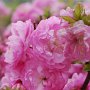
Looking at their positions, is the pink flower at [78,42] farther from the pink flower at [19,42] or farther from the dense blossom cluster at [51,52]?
the pink flower at [19,42]

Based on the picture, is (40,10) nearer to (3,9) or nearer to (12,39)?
(3,9)

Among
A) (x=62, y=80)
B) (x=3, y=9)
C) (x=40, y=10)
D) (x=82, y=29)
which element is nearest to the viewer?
(x=82, y=29)

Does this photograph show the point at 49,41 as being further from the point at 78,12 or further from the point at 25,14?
the point at 25,14

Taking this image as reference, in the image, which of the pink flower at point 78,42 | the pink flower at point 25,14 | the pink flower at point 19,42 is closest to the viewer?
the pink flower at point 78,42

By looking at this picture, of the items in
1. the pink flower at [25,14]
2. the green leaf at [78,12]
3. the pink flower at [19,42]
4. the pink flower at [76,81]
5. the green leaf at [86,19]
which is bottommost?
the pink flower at [76,81]

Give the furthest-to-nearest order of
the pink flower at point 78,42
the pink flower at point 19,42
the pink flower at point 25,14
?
the pink flower at point 25,14 → the pink flower at point 19,42 → the pink flower at point 78,42

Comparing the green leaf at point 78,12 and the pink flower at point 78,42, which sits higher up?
the green leaf at point 78,12

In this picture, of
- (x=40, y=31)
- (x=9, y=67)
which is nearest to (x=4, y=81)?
(x=9, y=67)

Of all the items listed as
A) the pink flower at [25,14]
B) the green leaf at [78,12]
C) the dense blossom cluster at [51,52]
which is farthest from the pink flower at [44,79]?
the pink flower at [25,14]

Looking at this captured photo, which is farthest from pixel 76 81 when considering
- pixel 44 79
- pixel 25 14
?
pixel 25 14
